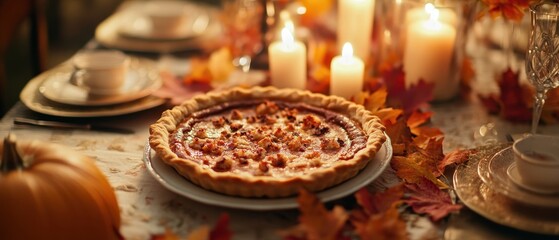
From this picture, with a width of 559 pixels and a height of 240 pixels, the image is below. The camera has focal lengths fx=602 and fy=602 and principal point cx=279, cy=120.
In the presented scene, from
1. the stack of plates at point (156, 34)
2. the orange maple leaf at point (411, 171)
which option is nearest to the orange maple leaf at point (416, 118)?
the orange maple leaf at point (411, 171)

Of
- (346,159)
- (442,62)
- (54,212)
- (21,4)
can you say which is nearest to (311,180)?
(346,159)

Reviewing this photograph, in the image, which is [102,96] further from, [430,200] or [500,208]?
[500,208]

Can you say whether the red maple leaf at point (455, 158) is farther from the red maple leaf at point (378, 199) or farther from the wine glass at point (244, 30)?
the wine glass at point (244, 30)

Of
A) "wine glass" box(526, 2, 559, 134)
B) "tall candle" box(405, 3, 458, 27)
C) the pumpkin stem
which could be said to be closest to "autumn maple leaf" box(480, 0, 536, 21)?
"wine glass" box(526, 2, 559, 134)

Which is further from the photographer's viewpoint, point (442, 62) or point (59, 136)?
point (442, 62)

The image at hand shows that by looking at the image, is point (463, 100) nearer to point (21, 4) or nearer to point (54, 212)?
point (54, 212)

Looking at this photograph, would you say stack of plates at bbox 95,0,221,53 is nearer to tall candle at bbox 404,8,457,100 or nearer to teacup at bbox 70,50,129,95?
teacup at bbox 70,50,129,95

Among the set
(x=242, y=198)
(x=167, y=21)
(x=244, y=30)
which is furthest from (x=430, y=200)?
(x=167, y=21)

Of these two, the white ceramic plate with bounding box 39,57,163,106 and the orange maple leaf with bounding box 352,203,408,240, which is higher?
the white ceramic plate with bounding box 39,57,163,106
